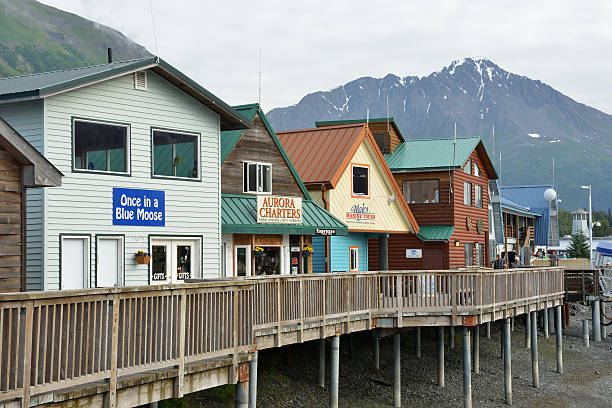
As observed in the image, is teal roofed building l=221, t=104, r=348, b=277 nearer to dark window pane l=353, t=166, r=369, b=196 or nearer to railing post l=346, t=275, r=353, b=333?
dark window pane l=353, t=166, r=369, b=196

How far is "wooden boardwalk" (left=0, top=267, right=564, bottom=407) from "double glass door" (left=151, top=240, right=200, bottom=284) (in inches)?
164

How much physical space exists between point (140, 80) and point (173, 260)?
5015 millimetres

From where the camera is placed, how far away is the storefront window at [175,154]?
74.0ft

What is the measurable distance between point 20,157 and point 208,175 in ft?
32.3

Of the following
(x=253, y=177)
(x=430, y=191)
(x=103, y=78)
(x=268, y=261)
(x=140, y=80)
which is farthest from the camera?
(x=430, y=191)

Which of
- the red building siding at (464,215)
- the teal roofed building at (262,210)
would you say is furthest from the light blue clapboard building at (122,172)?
the red building siding at (464,215)

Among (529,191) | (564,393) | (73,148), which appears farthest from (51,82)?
(529,191)

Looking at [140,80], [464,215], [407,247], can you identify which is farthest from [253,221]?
[464,215]

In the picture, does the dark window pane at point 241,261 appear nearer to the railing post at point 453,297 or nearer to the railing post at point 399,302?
the railing post at point 399,302

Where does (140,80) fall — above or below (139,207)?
above

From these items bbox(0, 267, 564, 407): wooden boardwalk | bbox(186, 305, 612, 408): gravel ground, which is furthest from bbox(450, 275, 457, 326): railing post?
bbox(186, 305, 612, 408): gravel ground

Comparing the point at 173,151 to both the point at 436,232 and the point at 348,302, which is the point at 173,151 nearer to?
the point at 348,302

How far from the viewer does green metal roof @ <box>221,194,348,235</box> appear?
25.9m

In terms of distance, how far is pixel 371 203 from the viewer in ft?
117
